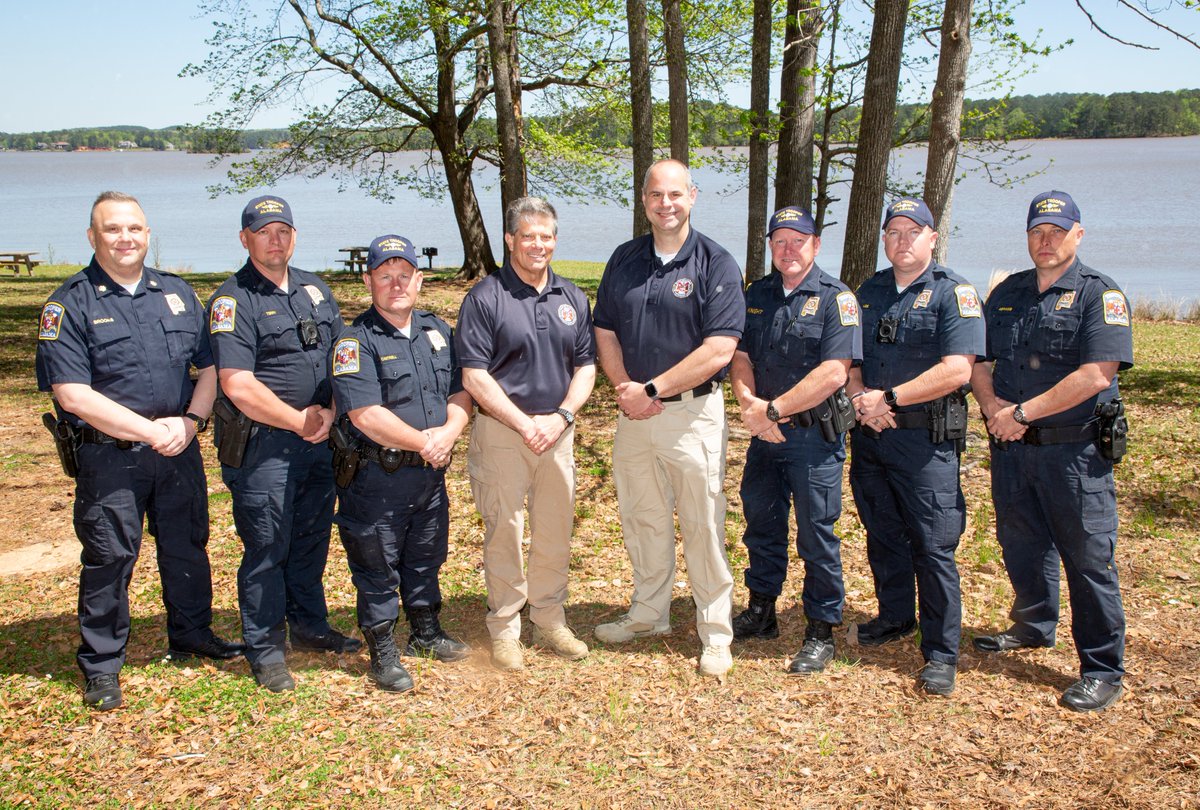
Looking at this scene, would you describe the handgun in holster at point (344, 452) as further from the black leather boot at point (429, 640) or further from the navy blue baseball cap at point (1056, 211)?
the navy blue baseball cap at point (1056, 211)

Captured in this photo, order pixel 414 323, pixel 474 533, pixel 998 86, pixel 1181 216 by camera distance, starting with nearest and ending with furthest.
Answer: pixel 414 323 → pixel 474 533 → pixel 998 86 → pixel 1181 216

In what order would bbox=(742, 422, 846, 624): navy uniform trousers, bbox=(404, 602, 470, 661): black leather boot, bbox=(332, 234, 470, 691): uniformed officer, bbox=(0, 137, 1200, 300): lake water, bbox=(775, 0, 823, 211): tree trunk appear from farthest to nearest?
bbox=(0, 137, 1200, 300): lake water < bbox=(775, 0, 823, 211): tree trunk < bbox=(404, 602, 470, 661): black leather boot < bbox=(742, 422, 846, 624): navy uniform trousers < bbox=(332, 234, 470, 691): uniformed officer

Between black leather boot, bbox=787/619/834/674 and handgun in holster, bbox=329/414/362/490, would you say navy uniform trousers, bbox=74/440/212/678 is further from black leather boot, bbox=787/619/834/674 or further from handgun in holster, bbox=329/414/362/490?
black leather boot, bbox=787/619/834/674

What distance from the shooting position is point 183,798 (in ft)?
12.1

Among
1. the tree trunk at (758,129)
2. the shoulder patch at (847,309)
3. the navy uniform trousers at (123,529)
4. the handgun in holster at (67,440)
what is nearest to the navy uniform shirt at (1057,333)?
the shoulder patch at (847,309)

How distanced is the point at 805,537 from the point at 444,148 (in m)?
19.1

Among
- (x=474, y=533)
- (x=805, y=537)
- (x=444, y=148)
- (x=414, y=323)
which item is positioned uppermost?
(x=444, y=148)

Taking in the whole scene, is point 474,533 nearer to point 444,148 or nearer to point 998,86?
point 998,86

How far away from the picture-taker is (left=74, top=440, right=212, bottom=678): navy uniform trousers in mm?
4316

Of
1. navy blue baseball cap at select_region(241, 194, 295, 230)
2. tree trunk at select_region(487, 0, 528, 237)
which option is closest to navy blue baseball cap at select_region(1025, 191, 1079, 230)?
navy blue baseball cap at select_region(241, 194, 295, 230)

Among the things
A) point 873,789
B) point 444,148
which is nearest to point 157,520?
point 873,789

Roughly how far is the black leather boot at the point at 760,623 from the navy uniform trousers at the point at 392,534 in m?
1.72

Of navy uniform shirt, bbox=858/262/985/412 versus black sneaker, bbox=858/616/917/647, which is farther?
black sneaker, bbox=858/616/917/647

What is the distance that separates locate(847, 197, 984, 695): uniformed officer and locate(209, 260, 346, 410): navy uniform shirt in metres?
2.73
